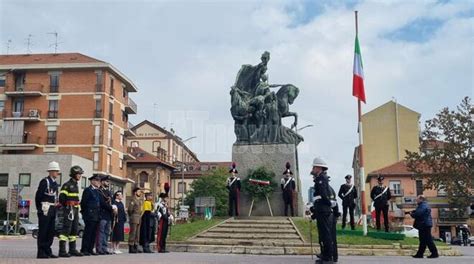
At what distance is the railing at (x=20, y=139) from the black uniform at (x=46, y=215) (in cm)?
4788

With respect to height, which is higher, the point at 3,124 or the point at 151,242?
the point at 3,124

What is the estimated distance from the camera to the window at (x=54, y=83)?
188 feet

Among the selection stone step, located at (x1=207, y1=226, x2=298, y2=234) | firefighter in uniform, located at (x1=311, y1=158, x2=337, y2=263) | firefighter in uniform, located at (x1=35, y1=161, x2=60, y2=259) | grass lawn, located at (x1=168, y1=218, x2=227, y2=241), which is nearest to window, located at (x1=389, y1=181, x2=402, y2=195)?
grass lawn, located at (x1=168, y1=218, x2=227, y2=241)

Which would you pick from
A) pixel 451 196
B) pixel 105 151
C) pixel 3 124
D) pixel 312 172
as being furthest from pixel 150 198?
pixel 3 124

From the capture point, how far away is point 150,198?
15500mm

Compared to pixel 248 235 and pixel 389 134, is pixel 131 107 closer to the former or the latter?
pixel 389 134

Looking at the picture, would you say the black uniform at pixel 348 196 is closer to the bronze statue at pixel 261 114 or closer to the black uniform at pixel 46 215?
the bronze statue at pixel 261 114

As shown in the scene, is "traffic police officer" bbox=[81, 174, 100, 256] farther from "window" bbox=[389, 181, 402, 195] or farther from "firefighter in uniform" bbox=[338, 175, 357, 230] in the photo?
"window" bbox=[389, 181, 402, 195]

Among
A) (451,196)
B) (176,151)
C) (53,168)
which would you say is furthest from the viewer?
(176,151)

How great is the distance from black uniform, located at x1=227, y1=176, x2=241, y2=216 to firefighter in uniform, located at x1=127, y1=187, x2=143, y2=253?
238 inches

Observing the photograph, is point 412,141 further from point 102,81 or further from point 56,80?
point 56,80

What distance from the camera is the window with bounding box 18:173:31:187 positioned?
160ft

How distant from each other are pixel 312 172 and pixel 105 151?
48.1m

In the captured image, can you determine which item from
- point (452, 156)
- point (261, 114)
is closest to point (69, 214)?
point (261, 114)
